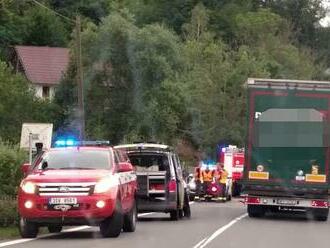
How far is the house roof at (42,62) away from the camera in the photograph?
82.9 meters

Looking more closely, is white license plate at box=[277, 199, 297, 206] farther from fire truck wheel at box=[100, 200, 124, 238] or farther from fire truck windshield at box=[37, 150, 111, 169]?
fire truck wheel at box=[100, 200, 124, 238]

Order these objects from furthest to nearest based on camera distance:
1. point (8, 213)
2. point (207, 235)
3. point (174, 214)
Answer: point (174, 214)
point (8, 213)
point (207, 235)

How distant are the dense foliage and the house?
85.4 inches

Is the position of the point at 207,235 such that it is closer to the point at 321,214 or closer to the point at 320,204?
the point at 320,204

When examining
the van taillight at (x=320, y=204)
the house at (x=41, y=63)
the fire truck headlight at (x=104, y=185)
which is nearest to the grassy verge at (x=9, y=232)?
the fire truck headlight at (x=104, y=185)

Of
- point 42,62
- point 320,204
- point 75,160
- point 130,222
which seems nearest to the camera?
point 75,160

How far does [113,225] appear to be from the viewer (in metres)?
16.2

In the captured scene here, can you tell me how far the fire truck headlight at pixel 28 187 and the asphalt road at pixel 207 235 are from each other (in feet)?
3.01

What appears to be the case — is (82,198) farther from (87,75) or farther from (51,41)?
(51,41)

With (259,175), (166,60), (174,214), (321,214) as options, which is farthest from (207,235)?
(166,60)

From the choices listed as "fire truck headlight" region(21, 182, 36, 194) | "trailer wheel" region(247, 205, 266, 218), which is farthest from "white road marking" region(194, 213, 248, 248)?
"fire truck headlight" region(21, 182, 36, 194)

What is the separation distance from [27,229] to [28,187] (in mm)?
959

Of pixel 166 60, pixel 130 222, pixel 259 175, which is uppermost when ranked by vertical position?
pixel 166 60

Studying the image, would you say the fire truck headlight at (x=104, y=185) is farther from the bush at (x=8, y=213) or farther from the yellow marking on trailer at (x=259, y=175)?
the yellow marking on trailer at (x=259, y=175)
